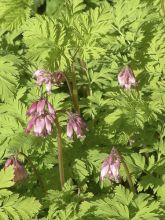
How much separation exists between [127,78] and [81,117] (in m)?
0.47

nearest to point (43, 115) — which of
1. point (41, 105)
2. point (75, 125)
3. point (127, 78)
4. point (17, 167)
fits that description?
point (41, 105)

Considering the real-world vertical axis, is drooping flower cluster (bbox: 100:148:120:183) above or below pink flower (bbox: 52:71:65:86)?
below

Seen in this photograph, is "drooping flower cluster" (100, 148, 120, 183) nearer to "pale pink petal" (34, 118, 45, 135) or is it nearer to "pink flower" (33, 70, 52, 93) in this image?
"pale pink petal" (34, 118, 45, 135)

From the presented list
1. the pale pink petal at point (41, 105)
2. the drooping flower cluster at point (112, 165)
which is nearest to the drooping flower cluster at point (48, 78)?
the pale pink petal at point (41, 105)

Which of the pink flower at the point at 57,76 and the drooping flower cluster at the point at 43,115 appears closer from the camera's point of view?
the drooping flower cluster at the point at 43,115

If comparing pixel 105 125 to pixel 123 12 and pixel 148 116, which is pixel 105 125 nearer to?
pixel 148 116

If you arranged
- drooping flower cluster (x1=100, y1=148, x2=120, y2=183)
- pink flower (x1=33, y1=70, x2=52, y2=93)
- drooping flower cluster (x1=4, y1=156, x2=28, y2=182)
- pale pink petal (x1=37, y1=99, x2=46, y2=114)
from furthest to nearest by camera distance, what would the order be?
pink flower (x1=33, y1=70, x2=52, y2=93)
drooping flower cluster (x1=4, y1=156, x2=28, y2=182)
drooping flower cluster (x1=100, y1=148, x2=120, y2=183)
pale pink petal (x1=37, y1=99, x2=46, y2=114)

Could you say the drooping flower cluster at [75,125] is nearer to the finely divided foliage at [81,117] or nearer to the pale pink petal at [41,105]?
the finely divided foliage at [81,117]

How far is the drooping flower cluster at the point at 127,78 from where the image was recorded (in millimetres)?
3492

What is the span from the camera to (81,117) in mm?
3467

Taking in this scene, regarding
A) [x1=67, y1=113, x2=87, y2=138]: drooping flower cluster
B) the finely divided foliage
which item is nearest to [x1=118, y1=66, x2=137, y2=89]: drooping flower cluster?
the finely divided foliage

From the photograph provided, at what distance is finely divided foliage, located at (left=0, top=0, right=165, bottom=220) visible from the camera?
9.61 ft

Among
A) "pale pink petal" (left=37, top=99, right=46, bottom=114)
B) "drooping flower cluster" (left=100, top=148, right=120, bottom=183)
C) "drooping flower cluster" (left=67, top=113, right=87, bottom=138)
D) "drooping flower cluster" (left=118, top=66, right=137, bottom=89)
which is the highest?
"drooping flower cluster" (left=118, top=66, right=137, bottom=89)

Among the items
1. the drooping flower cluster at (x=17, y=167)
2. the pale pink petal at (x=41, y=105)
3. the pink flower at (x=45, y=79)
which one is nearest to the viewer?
the pale pink petal at (x=41, y=105)
